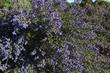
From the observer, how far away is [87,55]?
726 cm

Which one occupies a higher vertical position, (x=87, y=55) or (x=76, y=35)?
(x=76, y=35)

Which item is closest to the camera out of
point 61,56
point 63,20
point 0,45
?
point 0,45

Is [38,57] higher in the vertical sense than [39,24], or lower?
lower

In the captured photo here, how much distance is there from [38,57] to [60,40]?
20.9 inches

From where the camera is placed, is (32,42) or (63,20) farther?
(63,20)

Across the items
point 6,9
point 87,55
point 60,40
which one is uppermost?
point 6,9

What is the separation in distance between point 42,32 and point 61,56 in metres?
0.55

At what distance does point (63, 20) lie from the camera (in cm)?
697

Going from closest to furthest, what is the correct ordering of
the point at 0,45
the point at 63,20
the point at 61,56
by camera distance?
the point at 0,45
the point at 61,56
the point at 63,20

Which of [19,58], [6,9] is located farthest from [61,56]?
[6,9]

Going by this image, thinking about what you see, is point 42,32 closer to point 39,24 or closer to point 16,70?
point 39,24

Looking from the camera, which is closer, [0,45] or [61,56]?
[0,45]

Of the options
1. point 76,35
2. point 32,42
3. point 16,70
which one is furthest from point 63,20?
point 16,70

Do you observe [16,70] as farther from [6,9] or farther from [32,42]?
[6,9]
